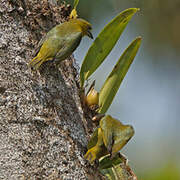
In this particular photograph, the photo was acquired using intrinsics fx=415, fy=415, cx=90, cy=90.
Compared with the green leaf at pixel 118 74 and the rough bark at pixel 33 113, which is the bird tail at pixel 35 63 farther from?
the green leaf at pixel 118 74

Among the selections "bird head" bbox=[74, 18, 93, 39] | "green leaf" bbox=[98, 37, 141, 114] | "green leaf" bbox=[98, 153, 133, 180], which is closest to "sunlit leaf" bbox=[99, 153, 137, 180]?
"green leaf" bbox=[98, 153, 133, 180]

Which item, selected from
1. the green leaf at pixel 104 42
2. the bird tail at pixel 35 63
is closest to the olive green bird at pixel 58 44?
the bird tail at pixel 35 63

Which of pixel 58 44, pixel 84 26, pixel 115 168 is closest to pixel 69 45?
pixel 58 44

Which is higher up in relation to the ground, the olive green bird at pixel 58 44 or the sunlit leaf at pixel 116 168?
the olive green bird at pixel 58 44

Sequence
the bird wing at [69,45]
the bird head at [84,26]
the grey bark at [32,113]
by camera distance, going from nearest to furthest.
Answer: the grey bark at [32,113]
the bird wing at [69,45]
the bird head at [84,26]

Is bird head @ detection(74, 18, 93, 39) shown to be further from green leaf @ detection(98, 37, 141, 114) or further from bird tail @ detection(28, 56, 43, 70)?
bird tail @ detection(28, 56, 43, 70)

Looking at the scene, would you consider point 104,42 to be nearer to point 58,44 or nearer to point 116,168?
point 58,44

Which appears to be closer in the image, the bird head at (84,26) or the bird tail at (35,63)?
the bird tail at (35,63)
